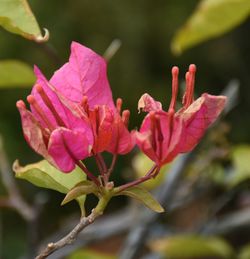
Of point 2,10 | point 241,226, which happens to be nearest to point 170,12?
point 241,226

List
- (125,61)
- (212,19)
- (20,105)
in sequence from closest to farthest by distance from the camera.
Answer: (20,105)
(212,19)
(125,61)

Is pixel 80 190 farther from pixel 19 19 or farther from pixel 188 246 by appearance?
pixel 188 246

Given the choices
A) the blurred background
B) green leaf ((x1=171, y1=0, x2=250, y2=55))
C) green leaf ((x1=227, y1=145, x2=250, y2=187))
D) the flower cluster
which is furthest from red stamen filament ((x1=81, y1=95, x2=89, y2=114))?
the blurred background

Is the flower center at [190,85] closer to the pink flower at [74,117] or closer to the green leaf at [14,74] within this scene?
the pink flower at [74,117]

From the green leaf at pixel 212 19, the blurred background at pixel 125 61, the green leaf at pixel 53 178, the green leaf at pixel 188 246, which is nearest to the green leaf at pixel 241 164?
the green leaf at pixel 188 246

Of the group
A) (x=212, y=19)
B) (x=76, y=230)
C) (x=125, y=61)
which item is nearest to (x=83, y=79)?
(x=76, y=230)

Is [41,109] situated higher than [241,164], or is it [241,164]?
[41,109]
